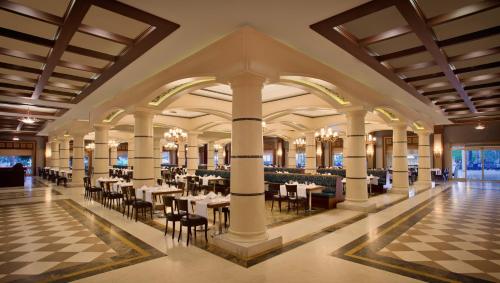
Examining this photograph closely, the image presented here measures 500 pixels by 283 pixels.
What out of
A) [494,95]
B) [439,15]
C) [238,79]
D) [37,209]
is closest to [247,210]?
[238,79]

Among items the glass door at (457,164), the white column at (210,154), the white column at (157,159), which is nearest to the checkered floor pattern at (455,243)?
the white column at (157,159)

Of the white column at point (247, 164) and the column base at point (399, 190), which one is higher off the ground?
the white column at point (247, 164)

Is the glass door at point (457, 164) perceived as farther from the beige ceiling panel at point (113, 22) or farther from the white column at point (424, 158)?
the beige ceiling panel at point (113, 22)

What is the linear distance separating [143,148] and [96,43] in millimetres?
4229

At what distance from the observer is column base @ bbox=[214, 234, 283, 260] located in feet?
14.8

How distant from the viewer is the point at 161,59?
5.18 meters

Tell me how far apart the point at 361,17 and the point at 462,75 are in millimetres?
4234

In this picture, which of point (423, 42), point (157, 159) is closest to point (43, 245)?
point (423, 42)

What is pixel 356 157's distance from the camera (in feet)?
28.0

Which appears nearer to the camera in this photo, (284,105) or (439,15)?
(439,15)

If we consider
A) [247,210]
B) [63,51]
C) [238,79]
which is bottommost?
[247,210]

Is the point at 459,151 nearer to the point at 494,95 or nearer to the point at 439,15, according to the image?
the point at 494,95

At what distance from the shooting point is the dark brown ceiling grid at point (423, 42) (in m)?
3.49

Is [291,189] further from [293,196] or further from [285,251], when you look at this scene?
[285,251]
